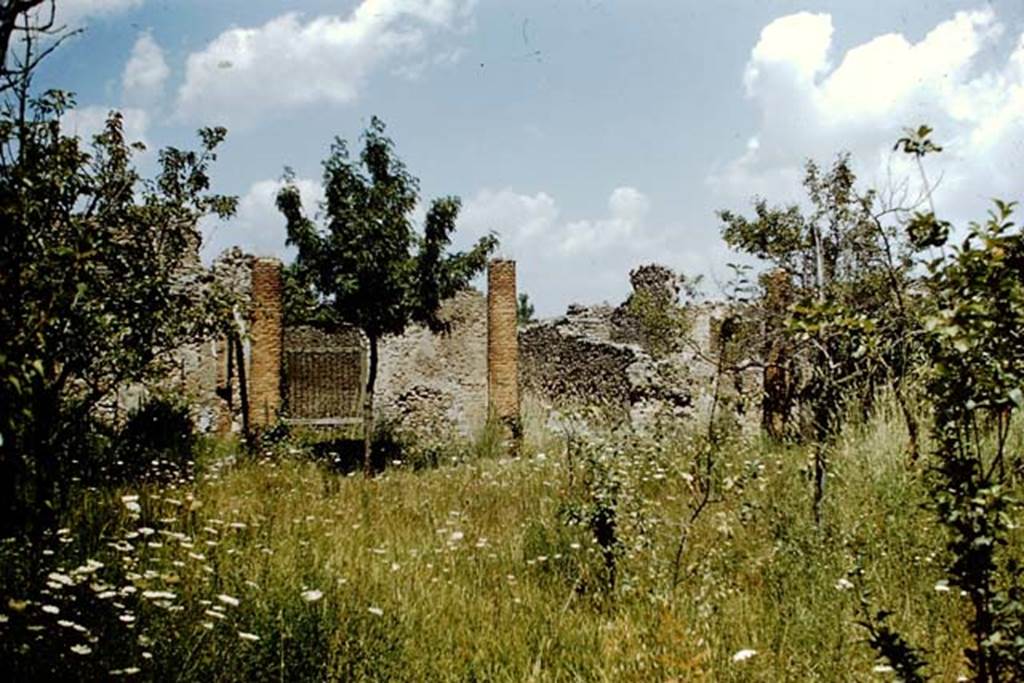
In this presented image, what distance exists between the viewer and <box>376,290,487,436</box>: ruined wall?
17.6m

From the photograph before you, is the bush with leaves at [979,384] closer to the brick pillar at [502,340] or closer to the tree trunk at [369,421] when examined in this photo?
the tree trunk at [369,421]

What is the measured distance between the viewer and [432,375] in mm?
17875

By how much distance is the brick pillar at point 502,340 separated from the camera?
1434 centimetres

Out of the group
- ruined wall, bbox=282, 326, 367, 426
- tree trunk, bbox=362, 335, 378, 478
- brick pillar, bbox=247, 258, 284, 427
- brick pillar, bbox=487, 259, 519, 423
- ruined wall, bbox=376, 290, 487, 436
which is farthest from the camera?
ruined wall, bbox=376, 290, 487, 436

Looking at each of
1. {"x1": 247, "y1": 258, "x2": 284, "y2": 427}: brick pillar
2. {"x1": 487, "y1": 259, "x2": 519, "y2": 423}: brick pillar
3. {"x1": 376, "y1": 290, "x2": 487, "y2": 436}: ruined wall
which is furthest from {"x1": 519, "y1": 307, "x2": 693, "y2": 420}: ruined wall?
{"x1": 247, "y1": 258, "x2": 284, "y2": 427}: brick pillar

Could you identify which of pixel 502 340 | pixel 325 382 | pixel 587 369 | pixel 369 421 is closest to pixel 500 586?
pixel 369 421

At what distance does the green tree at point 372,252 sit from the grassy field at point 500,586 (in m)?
5.00

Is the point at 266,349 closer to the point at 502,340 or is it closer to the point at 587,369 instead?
the point at 502,340

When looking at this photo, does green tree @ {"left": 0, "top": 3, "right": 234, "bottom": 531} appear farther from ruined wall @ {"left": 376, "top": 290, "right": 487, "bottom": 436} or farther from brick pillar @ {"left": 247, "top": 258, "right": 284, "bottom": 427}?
ruined wall @ {"left": 376, "top": 290, "right": 487, "bottom": 436}

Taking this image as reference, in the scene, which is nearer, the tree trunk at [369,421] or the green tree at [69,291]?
the green tree at [69,291]

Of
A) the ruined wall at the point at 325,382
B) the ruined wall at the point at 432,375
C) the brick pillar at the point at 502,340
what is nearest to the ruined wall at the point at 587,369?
the brick pillar at the point at 502,340

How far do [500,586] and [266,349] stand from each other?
929 cm

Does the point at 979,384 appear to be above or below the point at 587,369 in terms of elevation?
below

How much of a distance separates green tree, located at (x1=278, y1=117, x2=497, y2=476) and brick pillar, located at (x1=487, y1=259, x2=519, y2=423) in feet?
6.40
